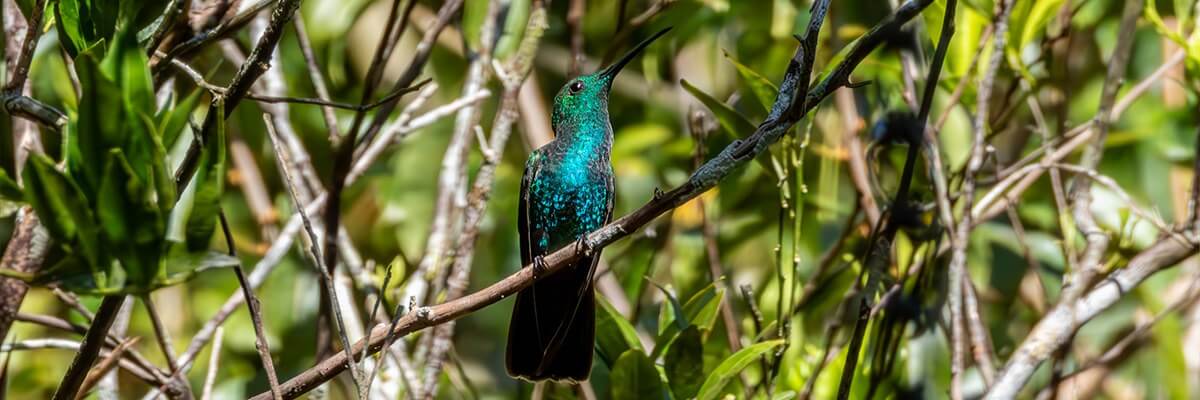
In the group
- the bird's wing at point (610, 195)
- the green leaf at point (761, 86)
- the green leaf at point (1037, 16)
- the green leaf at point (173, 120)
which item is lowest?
the green leaf at point (173, 120)

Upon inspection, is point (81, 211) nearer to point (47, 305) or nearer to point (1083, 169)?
point (1083, 169)

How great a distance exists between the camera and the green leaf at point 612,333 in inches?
117

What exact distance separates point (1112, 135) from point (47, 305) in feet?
11.7

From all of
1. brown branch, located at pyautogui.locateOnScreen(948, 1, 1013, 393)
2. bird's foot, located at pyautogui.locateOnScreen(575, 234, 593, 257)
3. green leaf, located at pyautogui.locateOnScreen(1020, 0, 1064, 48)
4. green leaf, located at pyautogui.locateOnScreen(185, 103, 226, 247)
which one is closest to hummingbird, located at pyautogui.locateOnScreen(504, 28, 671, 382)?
bird's foot, located at pyautogui.locateOnScreen(575, 234, 593, 257)

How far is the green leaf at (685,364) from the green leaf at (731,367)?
0.09m

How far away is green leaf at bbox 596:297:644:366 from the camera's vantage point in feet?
9.76

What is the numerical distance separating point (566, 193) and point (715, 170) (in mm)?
1712

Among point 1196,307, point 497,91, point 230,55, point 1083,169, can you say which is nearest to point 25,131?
point 230,55

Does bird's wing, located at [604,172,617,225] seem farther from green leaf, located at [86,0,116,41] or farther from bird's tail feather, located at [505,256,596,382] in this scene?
green leaf, located at [86,0,116,41]

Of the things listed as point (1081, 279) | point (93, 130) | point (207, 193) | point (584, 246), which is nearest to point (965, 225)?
point (1081, 279)

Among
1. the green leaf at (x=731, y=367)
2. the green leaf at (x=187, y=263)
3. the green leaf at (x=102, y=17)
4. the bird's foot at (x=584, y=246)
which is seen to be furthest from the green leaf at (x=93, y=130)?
the green leaf at (x=731, y=367)

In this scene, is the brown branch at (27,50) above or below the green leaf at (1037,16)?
below

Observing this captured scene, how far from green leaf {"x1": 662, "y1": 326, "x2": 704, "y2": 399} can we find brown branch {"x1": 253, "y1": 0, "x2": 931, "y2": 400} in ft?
1.69

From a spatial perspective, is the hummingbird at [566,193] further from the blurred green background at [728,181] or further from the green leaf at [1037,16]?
the green leaf at [1037,16]
